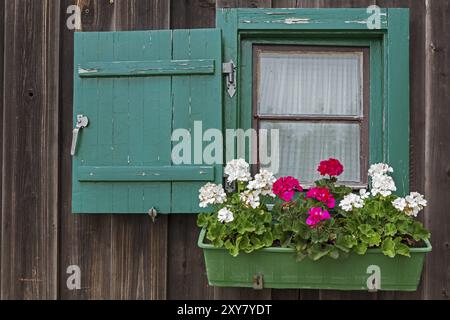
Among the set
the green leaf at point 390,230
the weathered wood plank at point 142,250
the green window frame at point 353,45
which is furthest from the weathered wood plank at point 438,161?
the weathered wood plank at point 142,250

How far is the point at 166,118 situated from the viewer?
194 cm

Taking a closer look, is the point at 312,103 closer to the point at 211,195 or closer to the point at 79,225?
the point at 211,195

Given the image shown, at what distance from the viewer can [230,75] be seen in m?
1.98

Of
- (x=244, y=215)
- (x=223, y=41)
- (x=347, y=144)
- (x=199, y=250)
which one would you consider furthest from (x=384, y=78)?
(x=199, y=250)

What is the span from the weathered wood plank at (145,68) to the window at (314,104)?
27 centimetres

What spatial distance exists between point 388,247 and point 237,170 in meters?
0.58

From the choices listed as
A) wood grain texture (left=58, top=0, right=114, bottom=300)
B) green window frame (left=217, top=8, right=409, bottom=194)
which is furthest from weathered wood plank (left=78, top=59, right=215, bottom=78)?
wood grain texture (left=58, top=0, right=114, bottom=300)

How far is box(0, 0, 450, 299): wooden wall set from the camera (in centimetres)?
204

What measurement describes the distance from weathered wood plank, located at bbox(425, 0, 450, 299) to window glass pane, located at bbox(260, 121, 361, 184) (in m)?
0.29

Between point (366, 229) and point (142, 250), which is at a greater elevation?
point (366, 229)

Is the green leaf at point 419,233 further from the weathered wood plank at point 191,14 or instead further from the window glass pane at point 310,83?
the weathered wood plank at point 191,14

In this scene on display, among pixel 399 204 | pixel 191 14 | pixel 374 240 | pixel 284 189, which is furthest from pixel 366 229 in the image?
pixel 191 14

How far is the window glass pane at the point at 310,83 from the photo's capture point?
2070mm

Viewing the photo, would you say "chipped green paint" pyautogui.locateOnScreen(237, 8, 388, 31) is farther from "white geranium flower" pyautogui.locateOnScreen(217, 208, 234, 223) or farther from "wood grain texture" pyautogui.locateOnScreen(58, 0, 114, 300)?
"white geranium flower" pyautogui.locateOnScreen(217, 208, 234, 223)
